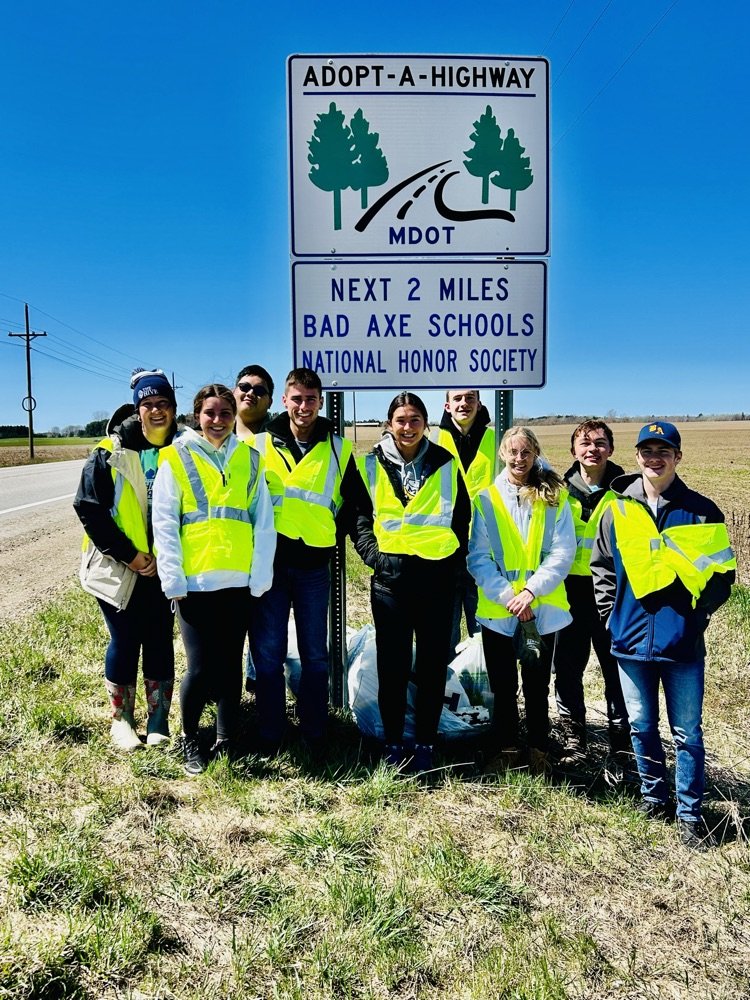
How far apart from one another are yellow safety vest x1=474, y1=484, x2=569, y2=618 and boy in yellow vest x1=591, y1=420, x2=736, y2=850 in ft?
1.07

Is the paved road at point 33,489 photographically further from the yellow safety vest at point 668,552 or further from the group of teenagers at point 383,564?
the yellow safety vest at point 668,552

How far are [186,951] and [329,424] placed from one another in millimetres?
2500

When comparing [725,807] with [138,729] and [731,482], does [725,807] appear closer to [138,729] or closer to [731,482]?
[138,729]

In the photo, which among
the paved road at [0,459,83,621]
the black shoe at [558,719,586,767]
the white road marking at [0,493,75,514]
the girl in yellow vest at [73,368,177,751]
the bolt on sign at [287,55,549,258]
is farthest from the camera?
the white road marking at [0,493,75,514]

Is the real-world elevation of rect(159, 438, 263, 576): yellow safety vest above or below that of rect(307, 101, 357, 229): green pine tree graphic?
below

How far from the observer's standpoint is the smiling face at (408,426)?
3.47m

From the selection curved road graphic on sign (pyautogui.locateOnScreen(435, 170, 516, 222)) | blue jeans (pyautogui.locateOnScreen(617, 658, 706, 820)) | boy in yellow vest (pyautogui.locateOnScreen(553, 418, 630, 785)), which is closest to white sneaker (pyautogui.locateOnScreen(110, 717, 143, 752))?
boy in yellow vest (pyautogui.locateOnScreen(553, 418, 630, 785))

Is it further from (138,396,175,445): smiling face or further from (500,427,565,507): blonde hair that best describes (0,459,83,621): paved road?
(500,427,565,507): blonde hair

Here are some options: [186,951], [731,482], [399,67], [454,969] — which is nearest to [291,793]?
[186,951]

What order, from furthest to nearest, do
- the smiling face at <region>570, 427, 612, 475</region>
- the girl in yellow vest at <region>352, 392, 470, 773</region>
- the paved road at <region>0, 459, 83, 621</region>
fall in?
the paved road at <region>0, 459, 83, 621</region> < the smiling face at <region>570, 427, 612, 475</region> < the girl in yellow vest at <region>352, 392, 470, 773</region>

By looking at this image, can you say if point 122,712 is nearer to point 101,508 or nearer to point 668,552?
point 101,508

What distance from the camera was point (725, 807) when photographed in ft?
10.8

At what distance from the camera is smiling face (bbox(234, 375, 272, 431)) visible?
4180 millimetres

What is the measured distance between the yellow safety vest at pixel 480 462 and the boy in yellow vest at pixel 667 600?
3.60ft
